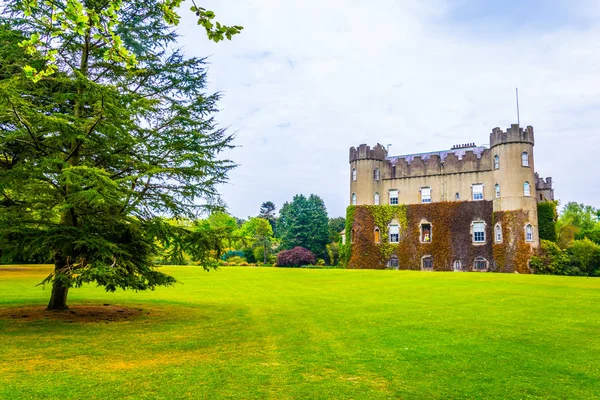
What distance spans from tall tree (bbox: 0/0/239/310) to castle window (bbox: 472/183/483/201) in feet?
125

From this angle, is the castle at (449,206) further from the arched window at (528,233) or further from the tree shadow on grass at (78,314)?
the tree shadow on grass at (78,314)

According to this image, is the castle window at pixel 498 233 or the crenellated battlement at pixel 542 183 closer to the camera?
the castle window at pixel 498 233

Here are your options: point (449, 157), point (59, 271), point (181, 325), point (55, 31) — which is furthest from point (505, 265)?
point (55, 31)

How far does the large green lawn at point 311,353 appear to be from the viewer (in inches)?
248

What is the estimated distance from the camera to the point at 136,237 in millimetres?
12008

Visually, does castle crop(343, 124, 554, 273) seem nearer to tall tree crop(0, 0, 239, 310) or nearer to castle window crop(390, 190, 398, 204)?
castle window crop(390, 190, 398, 204)

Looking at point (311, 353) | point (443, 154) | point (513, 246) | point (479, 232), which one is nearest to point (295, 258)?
point (443, 154)

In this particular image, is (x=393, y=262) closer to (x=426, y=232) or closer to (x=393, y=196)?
(x=426, y=232)

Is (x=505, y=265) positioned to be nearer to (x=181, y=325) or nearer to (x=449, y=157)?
(x=449, y=157)

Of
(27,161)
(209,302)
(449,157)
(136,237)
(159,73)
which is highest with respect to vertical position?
(449,157)

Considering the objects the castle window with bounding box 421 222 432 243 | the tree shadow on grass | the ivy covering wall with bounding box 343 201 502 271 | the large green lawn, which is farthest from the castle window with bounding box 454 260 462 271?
the tree shadow on grass

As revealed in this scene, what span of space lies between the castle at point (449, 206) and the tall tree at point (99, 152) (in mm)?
36502

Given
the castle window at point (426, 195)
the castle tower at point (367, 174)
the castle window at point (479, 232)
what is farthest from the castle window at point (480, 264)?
the castle tower at point (367, 174)

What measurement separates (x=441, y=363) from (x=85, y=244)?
26.4ft
